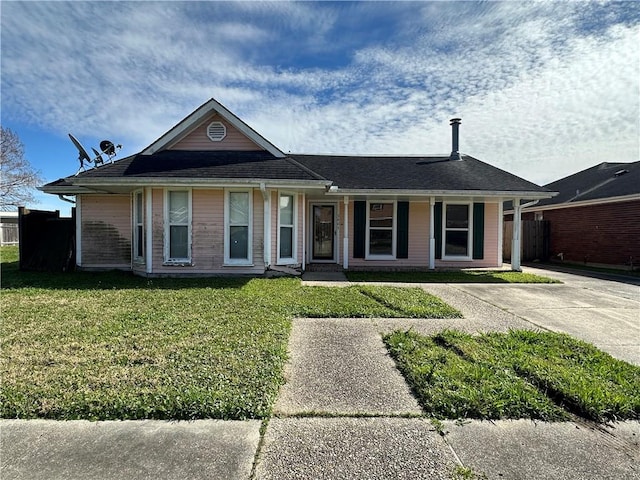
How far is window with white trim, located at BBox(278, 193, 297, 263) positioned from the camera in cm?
999

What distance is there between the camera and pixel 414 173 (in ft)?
41.0

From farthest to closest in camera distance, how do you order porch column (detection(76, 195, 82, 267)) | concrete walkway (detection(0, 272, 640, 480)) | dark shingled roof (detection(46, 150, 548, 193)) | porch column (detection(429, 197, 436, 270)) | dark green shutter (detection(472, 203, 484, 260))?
dark green shutter (detection(472, 203, 484, 260))
porch column (detection(429, 197, 436, 270))
porch column (detection(76, 195, 82, 267))
dark shingled roof (detection(46, 150, 548, 193))
concrete walkway (detection(0, 272, 640, 480))

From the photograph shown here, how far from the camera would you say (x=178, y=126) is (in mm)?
10055

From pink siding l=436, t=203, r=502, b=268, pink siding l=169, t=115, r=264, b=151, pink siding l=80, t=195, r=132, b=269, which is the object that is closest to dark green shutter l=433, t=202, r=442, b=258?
pink siding l=436, t=203, r=502, b=268

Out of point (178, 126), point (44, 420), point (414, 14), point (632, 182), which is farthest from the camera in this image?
point (632, 182)

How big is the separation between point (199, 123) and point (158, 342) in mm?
7877

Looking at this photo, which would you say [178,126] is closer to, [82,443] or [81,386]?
[81,386]

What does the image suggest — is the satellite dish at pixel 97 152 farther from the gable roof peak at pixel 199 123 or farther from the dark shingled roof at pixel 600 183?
the dark shingled roof at pixel 600 183

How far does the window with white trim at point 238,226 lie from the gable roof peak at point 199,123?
1.85 meters

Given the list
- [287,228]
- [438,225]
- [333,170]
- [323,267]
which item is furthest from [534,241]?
[287,228]

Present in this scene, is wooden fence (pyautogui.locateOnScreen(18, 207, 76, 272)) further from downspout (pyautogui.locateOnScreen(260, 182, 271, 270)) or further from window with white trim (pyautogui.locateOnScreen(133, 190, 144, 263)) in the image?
downspout (pyautogui.locateOnScreen(260, 182, 271, 270))

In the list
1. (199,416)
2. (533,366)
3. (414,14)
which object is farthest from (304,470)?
(414,14)

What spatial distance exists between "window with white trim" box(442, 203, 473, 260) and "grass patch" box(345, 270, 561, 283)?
3.03 feet

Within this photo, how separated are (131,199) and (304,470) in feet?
35.2
